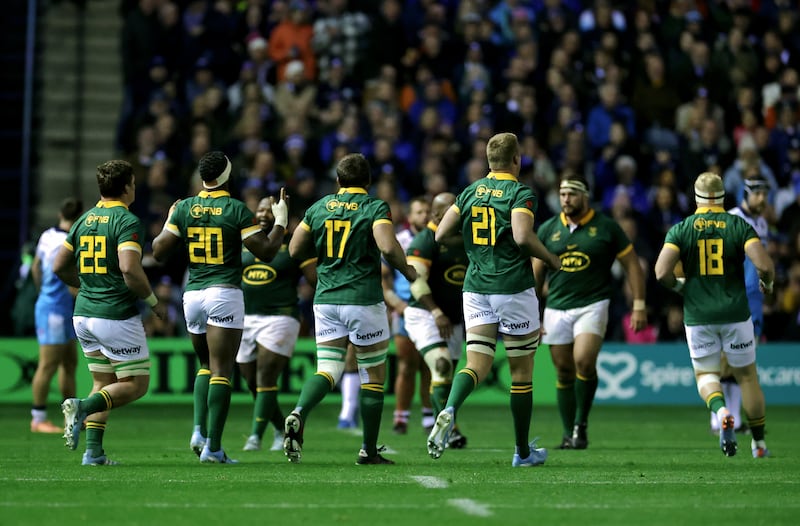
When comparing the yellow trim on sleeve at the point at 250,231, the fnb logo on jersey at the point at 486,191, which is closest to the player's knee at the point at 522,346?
the fnb logo on jersey at the point at 486,191

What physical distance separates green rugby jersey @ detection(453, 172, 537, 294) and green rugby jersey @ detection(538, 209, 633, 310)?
2699 mm

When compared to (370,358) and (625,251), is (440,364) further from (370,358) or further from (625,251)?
(370,358)

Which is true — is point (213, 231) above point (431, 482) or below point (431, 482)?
above

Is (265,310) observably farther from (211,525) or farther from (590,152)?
(590,152)

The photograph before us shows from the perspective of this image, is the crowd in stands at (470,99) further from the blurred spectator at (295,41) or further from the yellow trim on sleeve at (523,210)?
the yellow trim on sleeve at (523,210)

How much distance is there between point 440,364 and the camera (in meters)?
14.8

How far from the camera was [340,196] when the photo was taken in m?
12.2

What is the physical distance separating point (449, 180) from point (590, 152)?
8.63ft

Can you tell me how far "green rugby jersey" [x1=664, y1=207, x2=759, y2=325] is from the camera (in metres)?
12.8

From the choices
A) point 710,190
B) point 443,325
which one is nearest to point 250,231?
point 443,325

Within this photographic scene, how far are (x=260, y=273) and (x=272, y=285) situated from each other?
6.7 inches

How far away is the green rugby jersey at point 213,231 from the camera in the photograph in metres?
12.1

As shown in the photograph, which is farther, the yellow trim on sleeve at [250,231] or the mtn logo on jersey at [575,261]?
the mtn logo on jersey at [575,261]

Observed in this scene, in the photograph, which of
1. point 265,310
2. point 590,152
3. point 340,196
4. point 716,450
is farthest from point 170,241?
point 590,152
